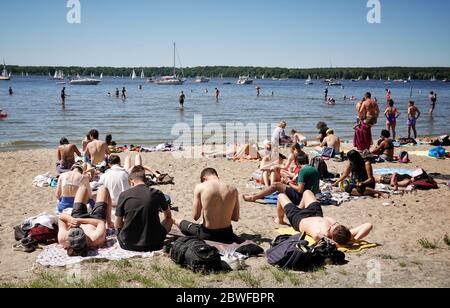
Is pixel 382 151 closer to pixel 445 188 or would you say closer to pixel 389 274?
pixel 445 188

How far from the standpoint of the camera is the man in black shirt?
5684 millimetres

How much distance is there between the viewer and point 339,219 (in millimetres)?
7879

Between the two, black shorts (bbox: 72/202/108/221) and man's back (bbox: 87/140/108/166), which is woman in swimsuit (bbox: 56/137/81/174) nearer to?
man's back (bbox: 87/140/108/166)

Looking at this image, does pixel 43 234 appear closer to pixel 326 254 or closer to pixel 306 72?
pixel 326 254

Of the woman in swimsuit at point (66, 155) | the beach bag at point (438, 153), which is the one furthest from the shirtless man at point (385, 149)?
the woman in swimsuit at point (66, 155)

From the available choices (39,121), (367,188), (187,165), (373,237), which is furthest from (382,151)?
(39,121)

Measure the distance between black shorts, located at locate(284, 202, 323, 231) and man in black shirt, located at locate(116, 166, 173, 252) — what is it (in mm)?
1952

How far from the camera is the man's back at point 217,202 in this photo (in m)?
5.86

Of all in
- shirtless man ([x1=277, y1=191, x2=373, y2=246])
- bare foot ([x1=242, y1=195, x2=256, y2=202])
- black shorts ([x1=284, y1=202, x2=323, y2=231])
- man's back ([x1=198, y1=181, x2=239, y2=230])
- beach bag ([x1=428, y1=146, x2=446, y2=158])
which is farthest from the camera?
beach bag ([x1=428, y1=146, x2=446, y2=158])

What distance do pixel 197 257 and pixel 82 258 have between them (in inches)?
60.6

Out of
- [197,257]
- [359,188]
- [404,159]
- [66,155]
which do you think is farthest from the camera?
[404,159]

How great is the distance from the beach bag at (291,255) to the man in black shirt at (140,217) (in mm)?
1514

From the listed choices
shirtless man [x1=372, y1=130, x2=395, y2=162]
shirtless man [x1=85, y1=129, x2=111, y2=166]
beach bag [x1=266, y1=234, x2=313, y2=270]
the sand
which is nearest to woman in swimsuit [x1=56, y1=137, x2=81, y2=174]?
shirtless man [x1=85, y1=129, x2=111, y2=166]

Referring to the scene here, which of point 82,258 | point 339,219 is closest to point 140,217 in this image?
point 82,258
